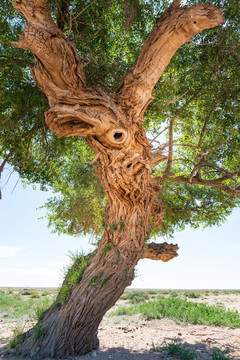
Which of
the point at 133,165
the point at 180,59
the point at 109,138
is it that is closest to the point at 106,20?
the point at 180,59

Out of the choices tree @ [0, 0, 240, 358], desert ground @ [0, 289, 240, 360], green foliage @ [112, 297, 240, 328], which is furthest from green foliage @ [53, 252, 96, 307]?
green foliage @ [112, 297, 240, 328]

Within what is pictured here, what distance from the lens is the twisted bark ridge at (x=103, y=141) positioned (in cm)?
518

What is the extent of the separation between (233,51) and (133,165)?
4.17 m

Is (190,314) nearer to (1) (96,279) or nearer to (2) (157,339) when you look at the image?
(2) (157,339)

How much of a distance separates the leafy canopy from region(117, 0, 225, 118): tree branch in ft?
1.68

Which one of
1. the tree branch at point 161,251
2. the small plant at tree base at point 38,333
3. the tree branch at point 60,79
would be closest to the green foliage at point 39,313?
the small plant at tree base at point 38,333

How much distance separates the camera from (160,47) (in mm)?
5867

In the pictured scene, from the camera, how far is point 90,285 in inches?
209

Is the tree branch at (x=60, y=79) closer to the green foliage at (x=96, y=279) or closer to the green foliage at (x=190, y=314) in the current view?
the green foliage at (x=96, y=279)

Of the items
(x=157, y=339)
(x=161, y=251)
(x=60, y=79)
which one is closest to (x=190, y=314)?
(x=161, y=251)

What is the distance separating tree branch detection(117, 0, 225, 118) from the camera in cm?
571

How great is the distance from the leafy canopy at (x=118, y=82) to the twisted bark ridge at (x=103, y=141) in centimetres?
63

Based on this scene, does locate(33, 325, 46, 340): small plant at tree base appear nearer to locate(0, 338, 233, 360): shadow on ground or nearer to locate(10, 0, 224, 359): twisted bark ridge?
locate(10, 0, 224, 359): twisted bark ridge

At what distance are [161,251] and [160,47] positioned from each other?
541 cm
